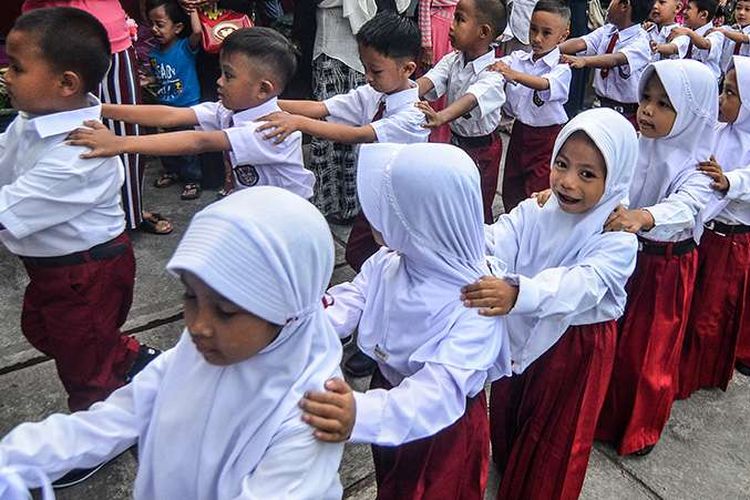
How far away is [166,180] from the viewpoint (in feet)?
14.9

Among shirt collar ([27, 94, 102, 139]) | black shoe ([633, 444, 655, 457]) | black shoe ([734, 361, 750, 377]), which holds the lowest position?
black shoe ([734, 361, 750, 377])

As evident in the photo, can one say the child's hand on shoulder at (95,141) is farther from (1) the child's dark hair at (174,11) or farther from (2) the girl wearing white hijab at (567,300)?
(1) the child's dark hair at (174,11)

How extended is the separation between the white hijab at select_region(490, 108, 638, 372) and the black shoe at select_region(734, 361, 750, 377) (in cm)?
151

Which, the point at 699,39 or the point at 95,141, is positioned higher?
the point at 95,141

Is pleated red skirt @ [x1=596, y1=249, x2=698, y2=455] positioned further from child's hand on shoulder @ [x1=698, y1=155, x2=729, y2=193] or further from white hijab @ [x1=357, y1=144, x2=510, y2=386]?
white hijab @ [x1=357, y1=144, x2=510, y2=386]

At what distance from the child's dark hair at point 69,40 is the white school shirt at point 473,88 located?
177 cm

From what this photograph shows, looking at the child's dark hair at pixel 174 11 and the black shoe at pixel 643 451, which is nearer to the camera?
the black shoe at pixel 643 451

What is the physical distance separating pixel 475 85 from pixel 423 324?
81.3 inches

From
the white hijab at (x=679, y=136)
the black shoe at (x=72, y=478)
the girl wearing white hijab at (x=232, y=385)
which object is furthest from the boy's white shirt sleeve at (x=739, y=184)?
the black shoe at (x=72, y=478)

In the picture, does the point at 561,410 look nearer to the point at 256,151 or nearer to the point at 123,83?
the point at 256,151

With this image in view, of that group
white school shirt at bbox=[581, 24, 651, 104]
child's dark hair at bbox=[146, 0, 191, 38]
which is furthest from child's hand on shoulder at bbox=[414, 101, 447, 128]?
white school shirt at bbox=[581, 24, 651, 104]

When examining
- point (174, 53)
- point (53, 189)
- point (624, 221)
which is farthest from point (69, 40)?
point (174, 53)

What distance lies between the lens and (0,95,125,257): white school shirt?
1.98 m

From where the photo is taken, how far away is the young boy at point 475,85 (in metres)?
3.36
